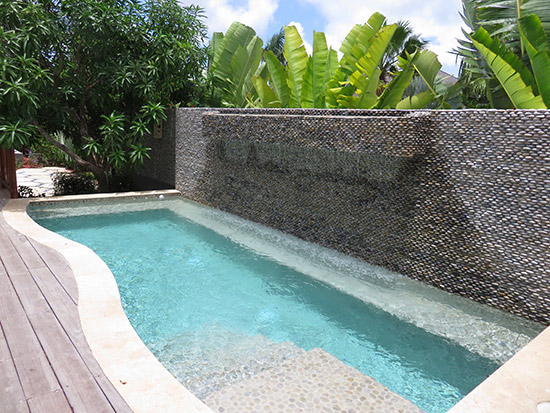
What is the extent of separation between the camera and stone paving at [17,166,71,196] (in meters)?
10.4

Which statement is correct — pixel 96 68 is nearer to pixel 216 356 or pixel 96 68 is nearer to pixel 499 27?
pixel 216 356

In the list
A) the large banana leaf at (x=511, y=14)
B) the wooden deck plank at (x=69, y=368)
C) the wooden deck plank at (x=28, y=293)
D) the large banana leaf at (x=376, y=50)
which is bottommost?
the wooden deck plank at (x=69, y=368)

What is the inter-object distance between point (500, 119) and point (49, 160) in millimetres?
15707

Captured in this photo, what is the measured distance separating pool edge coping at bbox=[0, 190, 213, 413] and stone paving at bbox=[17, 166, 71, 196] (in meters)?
7.10

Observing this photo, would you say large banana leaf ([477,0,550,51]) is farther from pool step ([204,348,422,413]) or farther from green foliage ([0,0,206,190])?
green foliage ([0,0,206,190])

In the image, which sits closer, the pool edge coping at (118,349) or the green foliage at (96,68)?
the pool edge coping at (118,349)

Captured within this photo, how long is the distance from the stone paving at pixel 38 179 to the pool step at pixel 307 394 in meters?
9.30

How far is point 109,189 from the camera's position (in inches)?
400

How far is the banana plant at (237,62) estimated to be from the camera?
31.4 feet

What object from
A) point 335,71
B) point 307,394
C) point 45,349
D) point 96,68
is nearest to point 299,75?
point 335,71

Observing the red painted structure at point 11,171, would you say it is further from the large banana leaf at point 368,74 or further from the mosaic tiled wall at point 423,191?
the large banana leaf at point 368,74

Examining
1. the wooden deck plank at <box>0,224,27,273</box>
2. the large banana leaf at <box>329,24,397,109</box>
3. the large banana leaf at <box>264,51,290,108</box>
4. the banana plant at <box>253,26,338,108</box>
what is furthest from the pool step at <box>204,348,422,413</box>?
the large banana leaf at <box>264,51,290,108</box>

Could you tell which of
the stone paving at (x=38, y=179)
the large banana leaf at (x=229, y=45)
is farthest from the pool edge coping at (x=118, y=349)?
the stone paving at (x=38, y=179)

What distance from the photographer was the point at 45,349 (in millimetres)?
2451
